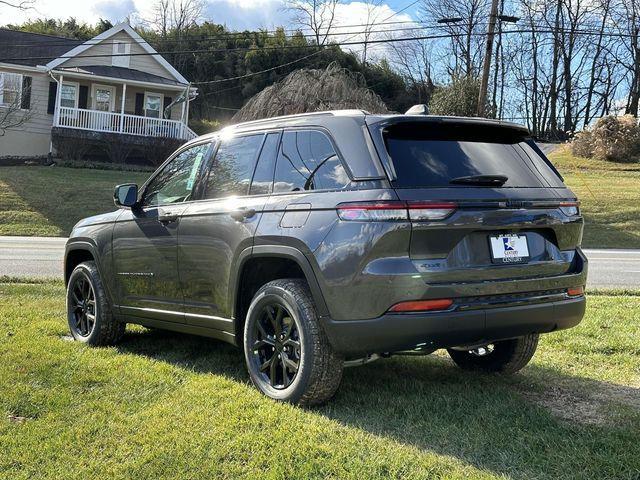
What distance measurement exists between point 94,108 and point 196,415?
103 feet

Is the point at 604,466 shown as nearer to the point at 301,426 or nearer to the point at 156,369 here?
the point at 301,426

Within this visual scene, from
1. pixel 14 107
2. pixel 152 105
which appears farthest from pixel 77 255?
pixel 152 105

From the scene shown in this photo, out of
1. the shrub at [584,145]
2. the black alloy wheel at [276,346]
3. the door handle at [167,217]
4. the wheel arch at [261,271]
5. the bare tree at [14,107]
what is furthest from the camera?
the shrub at [584,145]

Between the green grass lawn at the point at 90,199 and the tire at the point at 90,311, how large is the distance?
1349cm

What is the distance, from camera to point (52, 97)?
32.1 m

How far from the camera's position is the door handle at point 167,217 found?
16.3 ft

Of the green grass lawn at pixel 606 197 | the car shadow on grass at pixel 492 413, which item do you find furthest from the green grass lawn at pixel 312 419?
the green grass lawn at pixel 606 197

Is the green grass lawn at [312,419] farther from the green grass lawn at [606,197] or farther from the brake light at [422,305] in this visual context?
the green grass lawn at [606,197]

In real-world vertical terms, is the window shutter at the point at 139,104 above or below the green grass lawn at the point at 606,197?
above

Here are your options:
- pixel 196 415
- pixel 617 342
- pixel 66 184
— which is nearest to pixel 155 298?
pixel 196 415

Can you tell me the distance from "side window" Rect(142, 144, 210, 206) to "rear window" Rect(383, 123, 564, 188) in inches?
74.5

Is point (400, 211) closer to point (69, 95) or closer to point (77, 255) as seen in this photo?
point (77, 255)

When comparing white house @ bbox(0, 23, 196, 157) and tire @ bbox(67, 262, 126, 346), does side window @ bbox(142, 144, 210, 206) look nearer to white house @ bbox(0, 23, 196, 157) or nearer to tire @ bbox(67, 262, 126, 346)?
tire @ bbox(67, 262, 126, 346)

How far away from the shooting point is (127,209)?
5.68 m
